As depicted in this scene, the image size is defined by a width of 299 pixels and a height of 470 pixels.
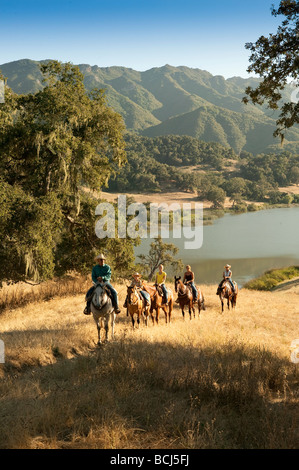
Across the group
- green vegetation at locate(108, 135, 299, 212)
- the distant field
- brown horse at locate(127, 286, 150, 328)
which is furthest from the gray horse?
the distant field

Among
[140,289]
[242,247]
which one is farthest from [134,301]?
[242,247]

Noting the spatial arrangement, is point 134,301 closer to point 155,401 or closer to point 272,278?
point 155,401

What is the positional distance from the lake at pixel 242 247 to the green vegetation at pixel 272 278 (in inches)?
97.2

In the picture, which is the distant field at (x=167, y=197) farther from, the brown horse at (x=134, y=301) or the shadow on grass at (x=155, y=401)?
the shadow on grass at (x=155, y=401)

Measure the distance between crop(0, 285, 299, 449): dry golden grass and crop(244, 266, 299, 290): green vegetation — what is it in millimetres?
27827

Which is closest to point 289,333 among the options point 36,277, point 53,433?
point 53,433

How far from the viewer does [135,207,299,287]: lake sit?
160 feet

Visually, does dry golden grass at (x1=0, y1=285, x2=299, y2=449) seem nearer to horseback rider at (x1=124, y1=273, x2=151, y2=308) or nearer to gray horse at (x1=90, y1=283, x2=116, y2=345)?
gray horse at (x1=90, y1=283, x2=116, y2=345)

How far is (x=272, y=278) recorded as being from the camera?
39500 millimetres

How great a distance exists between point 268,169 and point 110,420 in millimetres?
158626

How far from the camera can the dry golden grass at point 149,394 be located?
15.9 feet

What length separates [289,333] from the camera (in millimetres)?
13398

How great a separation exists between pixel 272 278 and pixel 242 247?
24827 millimetres
